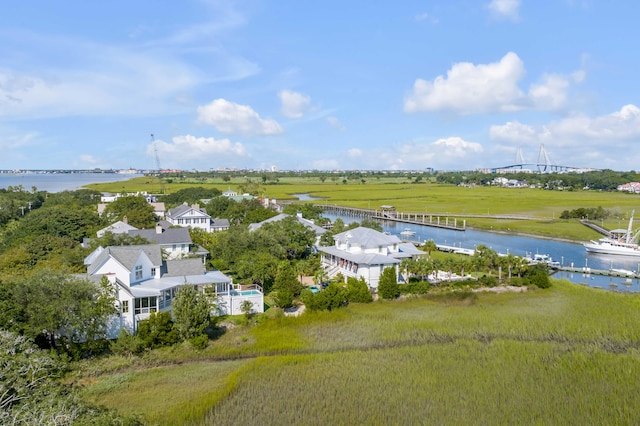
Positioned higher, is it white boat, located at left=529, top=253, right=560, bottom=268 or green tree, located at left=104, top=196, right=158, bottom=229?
green tree, located at left=104, top=196, right=158, bottom=229

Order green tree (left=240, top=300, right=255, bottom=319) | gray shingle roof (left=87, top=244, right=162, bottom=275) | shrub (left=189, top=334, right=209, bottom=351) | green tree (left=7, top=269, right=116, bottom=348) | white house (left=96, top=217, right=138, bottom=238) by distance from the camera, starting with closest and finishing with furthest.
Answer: green tree (left=7, top=269, right=116, bottom=348), shrub (left=189, top=334, right=209, bottom=351), gray shingle roof (left=87, top=244, right=162, bottom=275), green tree (left=240, top=300, right=255, bottom=319), white house (left=96, top=217, right=138, bottom=238)

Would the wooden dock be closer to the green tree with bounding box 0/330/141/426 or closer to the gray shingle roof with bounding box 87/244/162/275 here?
the gray shingle roof with bounding box 87/244/162/275

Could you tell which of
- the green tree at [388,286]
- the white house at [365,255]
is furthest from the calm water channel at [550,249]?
the green tree at [388,286]

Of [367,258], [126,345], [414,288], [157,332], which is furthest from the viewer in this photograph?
[367,258]

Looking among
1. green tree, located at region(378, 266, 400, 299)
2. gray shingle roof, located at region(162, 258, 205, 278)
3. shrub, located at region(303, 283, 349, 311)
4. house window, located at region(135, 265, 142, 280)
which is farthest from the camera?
green tree, located at region(378, 266, 400, 299)

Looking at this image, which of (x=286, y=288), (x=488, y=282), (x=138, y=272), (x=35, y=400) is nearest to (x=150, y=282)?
(x=138, y=272)

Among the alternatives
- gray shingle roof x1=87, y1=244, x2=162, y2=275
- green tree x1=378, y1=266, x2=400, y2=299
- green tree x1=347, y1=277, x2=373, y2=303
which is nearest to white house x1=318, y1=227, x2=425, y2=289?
green tree x1=378, y1=266, x2=400, y2=299

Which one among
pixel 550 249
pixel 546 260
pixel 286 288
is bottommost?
pixel 550 249

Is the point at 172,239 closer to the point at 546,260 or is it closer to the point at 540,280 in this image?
the point at 540,280
